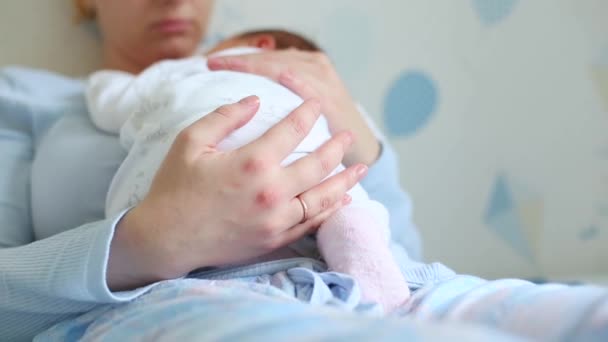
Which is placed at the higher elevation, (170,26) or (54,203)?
(170,26)

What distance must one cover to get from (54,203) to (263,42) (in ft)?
1.41

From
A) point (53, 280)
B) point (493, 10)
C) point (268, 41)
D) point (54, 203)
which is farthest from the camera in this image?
point (493, 10)

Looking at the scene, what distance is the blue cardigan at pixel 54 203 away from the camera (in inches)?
21.4

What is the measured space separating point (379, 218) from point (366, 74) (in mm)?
594

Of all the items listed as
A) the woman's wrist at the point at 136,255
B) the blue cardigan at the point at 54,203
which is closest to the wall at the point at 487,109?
the blue cardigan at the point at 54,203

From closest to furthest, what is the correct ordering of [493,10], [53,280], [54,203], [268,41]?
[53,280]
[54,203]
[268,41]
[493,10]

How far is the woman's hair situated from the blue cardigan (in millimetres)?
172

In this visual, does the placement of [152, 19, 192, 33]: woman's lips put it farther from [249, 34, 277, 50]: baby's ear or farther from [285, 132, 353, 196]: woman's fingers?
[285, 132, 353, 196]: woman's fingers

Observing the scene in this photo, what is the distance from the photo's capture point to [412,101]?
1164 millimetres

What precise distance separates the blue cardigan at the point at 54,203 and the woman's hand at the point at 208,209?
0.03 metres

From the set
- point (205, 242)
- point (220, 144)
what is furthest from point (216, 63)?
point (205, 242)

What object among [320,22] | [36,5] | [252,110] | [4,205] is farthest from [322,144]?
[36,5]

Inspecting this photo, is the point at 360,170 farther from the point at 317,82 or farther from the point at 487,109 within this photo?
the point at 487,109

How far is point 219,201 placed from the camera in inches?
21.6
